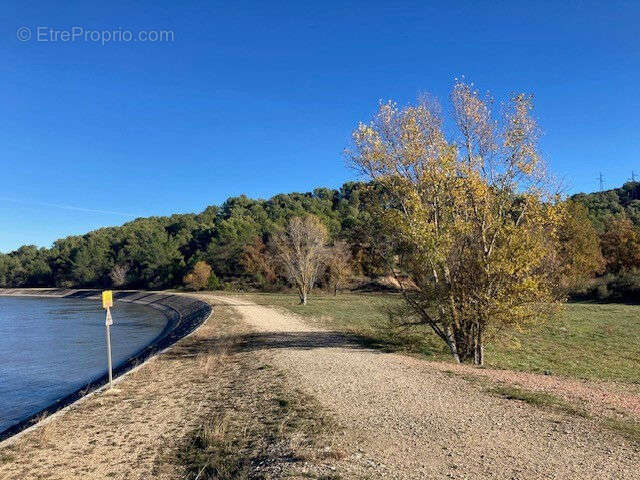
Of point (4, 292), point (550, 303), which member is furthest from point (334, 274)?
point (4, 292)

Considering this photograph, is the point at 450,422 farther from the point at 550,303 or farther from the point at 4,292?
the point at 4,292

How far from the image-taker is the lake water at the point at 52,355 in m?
16.6

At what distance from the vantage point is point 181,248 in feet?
351

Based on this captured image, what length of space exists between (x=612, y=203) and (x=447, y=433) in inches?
3919

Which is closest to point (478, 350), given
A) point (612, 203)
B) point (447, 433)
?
point (447, 433)

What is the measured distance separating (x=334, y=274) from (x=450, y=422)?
5002cm

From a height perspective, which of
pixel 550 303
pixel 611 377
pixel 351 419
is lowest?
pixel 611 377

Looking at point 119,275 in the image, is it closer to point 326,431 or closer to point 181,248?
point 181,248

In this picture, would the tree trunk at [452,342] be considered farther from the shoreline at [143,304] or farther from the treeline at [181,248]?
the treeline at [181,248]

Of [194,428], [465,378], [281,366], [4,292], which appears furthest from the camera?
[4,292]

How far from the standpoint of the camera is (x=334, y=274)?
59.1 metres

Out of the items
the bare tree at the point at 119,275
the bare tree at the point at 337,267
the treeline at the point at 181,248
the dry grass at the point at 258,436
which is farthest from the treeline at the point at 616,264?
the bare tree at the point at 119,275

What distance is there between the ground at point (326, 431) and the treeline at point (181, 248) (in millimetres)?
53277

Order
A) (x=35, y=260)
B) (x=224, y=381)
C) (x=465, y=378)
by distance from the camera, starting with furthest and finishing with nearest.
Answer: (x=35, y=260) → (x=224, y=381) → (x=465, y=378)
